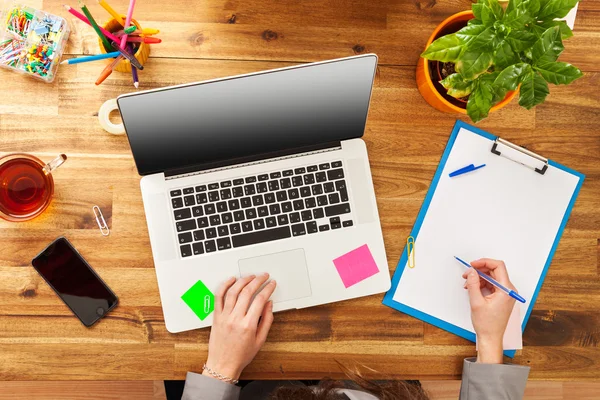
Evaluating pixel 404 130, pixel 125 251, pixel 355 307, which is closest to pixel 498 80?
pixel 404 130

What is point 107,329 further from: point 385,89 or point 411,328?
point 385,89

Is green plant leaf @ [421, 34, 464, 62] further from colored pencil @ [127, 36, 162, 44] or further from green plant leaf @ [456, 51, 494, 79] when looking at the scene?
colored pencil @ [127, 36, 162, 44]

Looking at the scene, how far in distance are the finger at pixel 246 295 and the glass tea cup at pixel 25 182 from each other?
429mm

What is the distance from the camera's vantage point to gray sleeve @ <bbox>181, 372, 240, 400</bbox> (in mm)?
952

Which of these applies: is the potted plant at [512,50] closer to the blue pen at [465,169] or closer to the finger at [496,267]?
the blue pen at [465,169]

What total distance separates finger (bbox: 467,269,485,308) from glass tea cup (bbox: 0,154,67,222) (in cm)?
86

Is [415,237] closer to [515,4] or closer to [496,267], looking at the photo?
[496,267]

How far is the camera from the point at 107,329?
38.8 inches

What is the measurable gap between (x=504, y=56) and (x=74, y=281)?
0.90 m

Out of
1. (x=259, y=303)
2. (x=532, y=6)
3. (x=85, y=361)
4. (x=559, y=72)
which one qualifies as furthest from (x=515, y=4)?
(x=85, y=361)

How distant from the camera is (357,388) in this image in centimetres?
98

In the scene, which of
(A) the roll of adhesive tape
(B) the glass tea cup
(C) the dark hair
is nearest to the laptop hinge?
(A) the roll of adhesive tape

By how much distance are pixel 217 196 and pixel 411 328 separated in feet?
1.62

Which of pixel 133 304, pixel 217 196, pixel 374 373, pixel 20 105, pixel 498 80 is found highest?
pixel 498 80
